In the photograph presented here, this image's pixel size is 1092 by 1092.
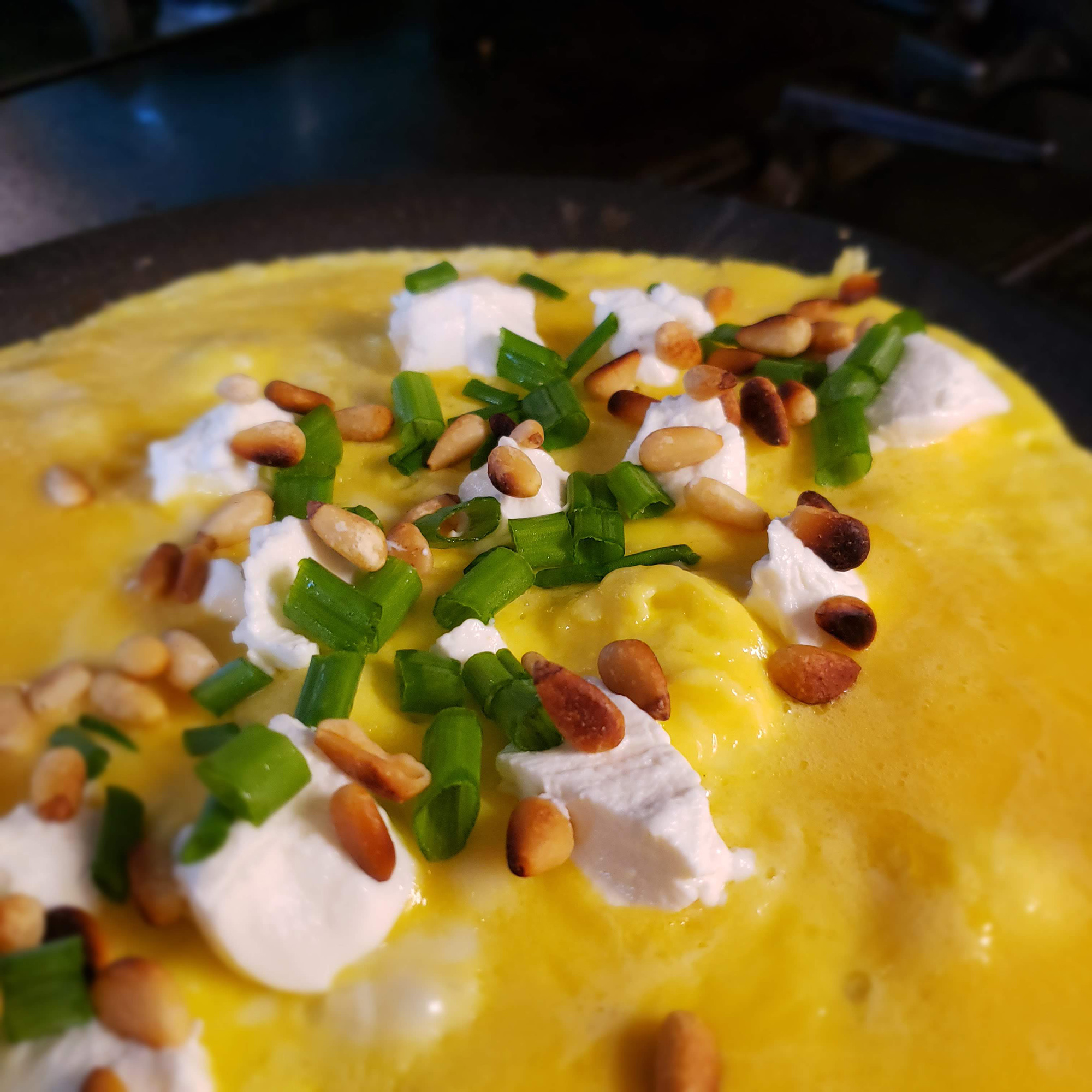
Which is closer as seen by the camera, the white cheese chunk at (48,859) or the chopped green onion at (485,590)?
the white cheese chunk at (48,859)

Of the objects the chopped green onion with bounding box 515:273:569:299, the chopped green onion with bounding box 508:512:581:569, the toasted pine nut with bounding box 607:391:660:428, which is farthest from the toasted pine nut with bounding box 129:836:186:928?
the chopped green onion with bounding box 515:273:569:299

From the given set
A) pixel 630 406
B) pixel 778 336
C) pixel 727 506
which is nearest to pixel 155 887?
pixel 727 506

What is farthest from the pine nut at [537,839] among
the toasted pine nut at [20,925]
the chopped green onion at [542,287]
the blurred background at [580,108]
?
the blurred background at [580,108]

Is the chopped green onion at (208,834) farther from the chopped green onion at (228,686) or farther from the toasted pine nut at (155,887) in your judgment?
the chopped green onion at (228,686)

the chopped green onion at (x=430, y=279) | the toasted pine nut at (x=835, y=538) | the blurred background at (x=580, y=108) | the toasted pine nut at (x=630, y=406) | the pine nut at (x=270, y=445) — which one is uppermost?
the toasted pine nut at (x=835, y=538)

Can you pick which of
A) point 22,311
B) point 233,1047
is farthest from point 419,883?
point 22,311

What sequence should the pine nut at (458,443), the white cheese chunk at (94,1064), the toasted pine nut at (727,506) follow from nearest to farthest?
1. the white cheese chunk at (94,1064)
2. the toasted pine nut at (727,506)
3. the pine nut at (458,443)
